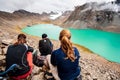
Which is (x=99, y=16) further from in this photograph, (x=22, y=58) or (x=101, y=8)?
(x=22, y=58)

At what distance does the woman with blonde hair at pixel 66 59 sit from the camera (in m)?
5.27

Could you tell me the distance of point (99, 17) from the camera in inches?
5571

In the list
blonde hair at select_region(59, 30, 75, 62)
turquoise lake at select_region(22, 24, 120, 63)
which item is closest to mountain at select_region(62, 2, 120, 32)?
turquoise lake at select_region(22, 24, 120, 63)

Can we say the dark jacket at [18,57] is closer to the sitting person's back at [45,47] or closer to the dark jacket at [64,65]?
Result: the dark jacket at [64,65]

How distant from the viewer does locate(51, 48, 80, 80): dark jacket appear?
534 cm

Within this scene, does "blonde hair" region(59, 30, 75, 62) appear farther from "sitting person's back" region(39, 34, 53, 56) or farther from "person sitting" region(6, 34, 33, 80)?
"sitting person's back" region(39, 34, 53, 56)

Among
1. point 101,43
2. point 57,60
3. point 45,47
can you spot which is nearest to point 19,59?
point 57,60

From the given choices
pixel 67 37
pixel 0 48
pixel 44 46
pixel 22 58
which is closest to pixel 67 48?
pixel 67 37

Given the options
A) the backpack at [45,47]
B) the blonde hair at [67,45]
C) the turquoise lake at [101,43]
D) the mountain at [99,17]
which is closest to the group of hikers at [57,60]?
the blonde hair at [67,45]

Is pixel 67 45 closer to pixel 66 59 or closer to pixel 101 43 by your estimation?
pixel 66 59

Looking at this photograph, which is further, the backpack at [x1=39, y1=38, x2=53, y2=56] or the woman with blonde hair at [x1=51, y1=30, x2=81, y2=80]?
the backpack at [x1=39, y1=38, x2=53, y2=56]

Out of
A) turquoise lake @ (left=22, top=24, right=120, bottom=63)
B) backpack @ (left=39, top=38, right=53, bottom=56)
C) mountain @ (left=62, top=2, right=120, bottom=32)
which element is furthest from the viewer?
mountain @ (left=62, top=2, right=120, bottom=32)

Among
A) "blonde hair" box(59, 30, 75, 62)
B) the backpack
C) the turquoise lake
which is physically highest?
"blonde hair" box(59, 30, 75, 62)

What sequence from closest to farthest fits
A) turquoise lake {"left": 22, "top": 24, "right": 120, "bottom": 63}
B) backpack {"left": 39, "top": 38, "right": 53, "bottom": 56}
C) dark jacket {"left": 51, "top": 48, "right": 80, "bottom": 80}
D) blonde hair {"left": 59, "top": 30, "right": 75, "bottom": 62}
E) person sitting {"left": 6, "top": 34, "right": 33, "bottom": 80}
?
blonde hair {"left": 59, "top": 30, "right": 75, "bottom": 62}
dark jacket {"left": 51, "top": 48, "right": 80, "bottom": 80}
person sitting {"left": 6, "top": 34, "right": 33, "bottom": 80}
backpack {"left": 39, "top": 38, "right": 53, "bottom": 56}
turquoise lake {"left": 22, "top": 24, "right": 120, "bottom": 63}
